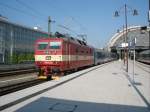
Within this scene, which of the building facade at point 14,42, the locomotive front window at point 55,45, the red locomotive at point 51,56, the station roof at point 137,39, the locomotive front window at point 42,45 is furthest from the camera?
the station roof at point 137,39

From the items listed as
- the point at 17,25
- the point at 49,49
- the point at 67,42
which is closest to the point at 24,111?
the point at 49,49

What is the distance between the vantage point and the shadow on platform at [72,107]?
7961 mm

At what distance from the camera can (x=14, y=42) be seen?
43.0 meters

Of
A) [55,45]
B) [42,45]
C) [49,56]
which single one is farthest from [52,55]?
[42,45]

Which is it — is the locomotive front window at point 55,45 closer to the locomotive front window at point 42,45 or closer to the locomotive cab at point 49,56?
the locomotive cab at point 49,56

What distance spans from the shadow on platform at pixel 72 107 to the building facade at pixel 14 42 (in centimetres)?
2901

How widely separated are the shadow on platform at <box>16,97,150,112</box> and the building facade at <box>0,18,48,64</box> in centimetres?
2901

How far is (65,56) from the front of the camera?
19.5 meters

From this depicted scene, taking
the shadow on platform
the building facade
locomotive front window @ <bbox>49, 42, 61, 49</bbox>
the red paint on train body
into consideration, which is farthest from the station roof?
the shadow on platform

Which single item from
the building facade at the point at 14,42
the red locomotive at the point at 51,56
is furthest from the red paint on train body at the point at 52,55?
the building facade at the point at 14,42

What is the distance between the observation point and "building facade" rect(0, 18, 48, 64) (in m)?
38.1

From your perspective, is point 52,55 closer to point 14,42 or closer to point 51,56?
point 51,56

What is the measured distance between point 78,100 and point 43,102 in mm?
1375

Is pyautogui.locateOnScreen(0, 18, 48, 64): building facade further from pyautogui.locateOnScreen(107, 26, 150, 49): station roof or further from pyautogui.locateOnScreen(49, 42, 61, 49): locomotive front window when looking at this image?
pyautogui.locateOnScreen(107, 26, 150, 49): station roof
